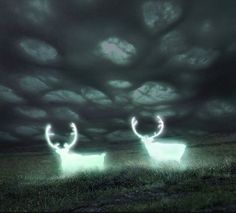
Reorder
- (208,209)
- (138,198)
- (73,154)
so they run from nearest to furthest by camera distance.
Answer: (208,209), (138,198), (73,154)

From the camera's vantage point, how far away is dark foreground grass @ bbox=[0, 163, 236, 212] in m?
12.6

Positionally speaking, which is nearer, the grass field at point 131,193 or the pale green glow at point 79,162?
the grass field at point 131,193

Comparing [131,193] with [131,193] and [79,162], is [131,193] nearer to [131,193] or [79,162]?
[131,193]

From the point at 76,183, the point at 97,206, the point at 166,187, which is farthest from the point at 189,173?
the point at 97,206

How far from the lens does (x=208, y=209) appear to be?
1147cm

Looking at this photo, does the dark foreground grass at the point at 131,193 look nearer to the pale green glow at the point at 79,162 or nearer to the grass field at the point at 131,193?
the grass field at the point at 131,193

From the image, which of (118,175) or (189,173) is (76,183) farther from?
(189,173)

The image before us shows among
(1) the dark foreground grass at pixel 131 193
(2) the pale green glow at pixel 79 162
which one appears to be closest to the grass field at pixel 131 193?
(1) the dark foreground grass at pixel 131 193

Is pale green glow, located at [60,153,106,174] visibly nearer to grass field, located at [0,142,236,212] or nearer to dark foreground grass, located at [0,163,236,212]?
grass field, located at [0,142,236,212]

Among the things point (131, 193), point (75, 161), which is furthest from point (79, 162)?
point (131, 193)

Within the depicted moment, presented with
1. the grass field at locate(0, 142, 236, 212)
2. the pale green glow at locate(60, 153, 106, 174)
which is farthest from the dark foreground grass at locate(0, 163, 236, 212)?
the pale green glow at locate(60, 153, 106, 174)

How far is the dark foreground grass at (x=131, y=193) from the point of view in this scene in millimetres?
12578

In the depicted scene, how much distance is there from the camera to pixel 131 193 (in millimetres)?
16734

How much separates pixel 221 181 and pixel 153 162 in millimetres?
14666
